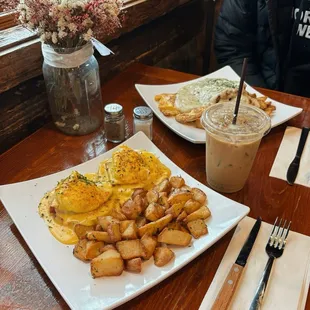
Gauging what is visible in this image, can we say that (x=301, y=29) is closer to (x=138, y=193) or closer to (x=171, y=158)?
(x=171, y=158)

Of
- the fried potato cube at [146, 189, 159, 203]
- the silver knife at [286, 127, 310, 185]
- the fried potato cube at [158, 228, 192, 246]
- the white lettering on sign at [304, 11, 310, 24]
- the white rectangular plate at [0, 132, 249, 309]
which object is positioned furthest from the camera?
the white lettering on sign at [304, 11, 310, 24]

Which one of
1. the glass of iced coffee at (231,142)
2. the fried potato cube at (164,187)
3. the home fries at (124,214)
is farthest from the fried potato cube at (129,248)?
the glass of iced coffee at (231,142)

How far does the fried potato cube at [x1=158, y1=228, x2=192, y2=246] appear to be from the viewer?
0.88 metres

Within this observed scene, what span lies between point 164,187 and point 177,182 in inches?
1.9

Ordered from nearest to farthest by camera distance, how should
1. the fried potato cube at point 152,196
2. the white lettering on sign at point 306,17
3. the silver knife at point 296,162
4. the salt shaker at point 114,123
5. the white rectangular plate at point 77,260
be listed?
the white rectangular plate at point 77,260 < the fried potato cube at point 152,196 < the silver knife at point 296,162 < the salt shaker at point 114,123 < the white lettering on sign at point 306,17

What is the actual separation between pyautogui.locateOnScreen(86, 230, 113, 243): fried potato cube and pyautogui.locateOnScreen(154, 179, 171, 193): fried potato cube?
22 centimetres

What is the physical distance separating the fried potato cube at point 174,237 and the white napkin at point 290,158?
1.47 ft

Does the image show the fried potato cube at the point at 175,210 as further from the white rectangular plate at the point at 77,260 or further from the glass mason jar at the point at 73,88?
the glass mason jar at the point at 73,88

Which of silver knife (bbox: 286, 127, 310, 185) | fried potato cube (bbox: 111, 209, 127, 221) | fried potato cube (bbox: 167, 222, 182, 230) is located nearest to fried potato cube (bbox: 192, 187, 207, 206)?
fried potato cube (bbox: 167, 222, 182, 230)

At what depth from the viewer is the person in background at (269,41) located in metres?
1.99

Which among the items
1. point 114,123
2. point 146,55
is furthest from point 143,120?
point 146,55

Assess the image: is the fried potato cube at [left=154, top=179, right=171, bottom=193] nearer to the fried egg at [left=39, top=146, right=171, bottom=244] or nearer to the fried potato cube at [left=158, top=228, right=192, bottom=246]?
the fried egg at [left=39, top=146, right=171, bottom=244]

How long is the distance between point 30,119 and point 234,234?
35.3 inches

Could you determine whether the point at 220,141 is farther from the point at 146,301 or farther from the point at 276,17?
the point at 276,17
